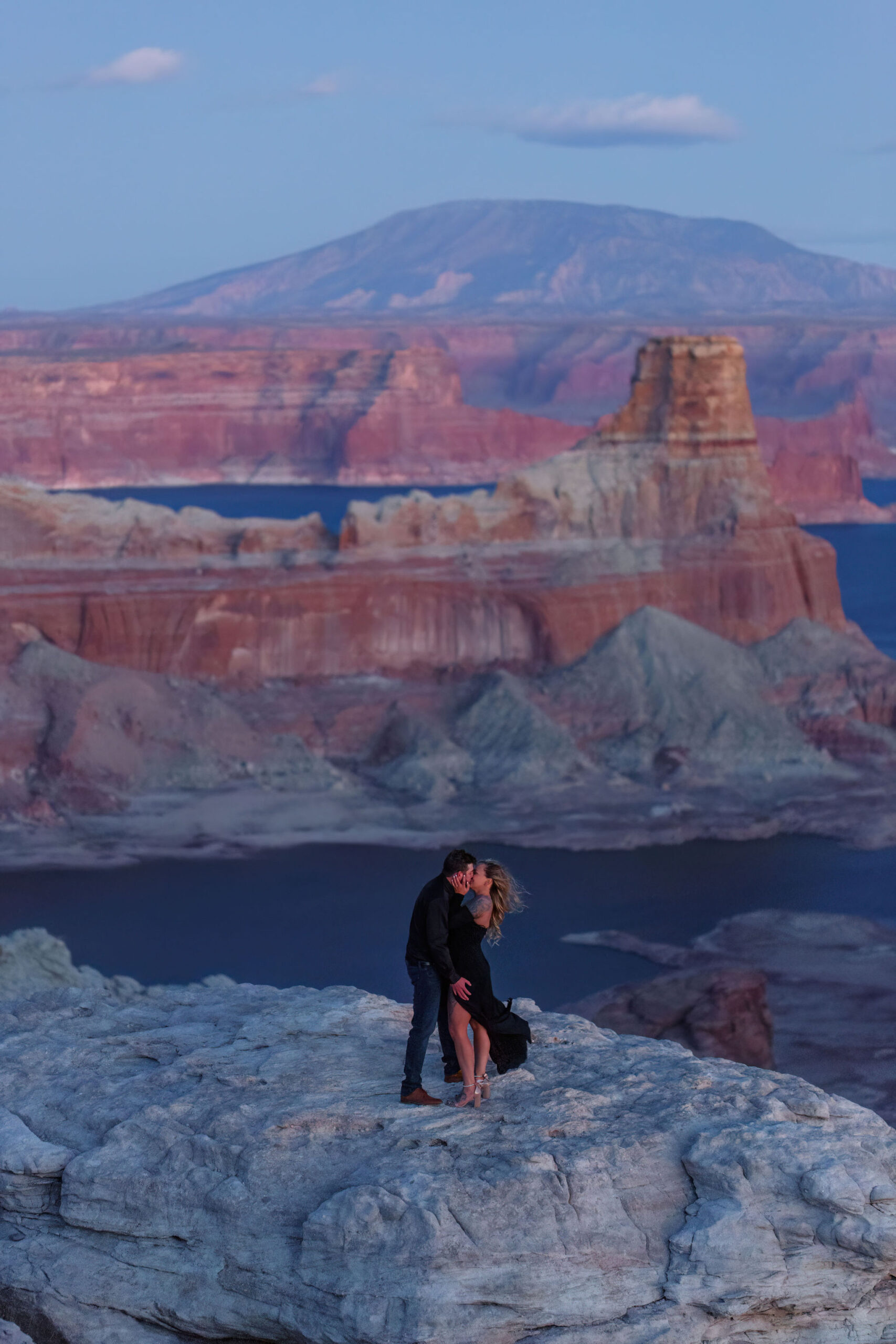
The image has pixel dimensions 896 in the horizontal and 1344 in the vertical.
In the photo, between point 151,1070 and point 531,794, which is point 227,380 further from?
point 151,1070

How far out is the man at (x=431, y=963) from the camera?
962 centimetres

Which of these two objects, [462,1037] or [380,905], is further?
[380,905]

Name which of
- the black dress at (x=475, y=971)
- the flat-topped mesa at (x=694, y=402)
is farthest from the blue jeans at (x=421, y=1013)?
the flat-topped mesa at (x=694, y=402)

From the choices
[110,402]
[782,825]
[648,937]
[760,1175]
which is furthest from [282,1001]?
[110,402]

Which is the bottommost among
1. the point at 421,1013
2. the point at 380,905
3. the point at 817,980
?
the point at 817,980

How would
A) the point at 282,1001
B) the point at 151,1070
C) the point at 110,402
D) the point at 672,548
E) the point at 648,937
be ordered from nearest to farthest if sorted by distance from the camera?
the point at 151,1070
the point at 282,1001
the point at 648,937
the point at 672,548
the point at 110,402

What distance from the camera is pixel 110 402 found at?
10331 centimetres

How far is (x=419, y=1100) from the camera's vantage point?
32.0 ft

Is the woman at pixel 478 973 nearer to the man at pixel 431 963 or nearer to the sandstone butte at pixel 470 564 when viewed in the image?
the man at pixel 431 963

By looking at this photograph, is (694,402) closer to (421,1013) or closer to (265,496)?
(421,1013)

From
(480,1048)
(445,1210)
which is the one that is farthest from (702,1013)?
(445,1210)

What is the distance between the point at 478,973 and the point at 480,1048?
0.51 metres

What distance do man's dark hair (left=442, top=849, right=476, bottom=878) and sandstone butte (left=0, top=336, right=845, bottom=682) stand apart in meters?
24.7

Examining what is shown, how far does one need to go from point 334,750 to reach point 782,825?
27.6 feet
